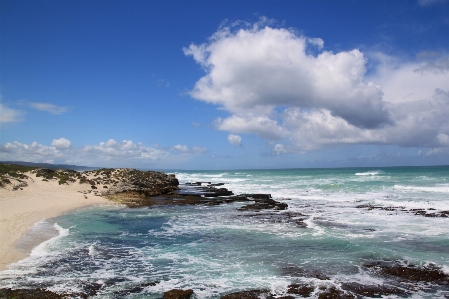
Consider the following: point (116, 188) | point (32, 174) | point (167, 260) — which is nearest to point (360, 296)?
point (167, 260)

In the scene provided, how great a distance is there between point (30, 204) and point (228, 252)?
683 inches

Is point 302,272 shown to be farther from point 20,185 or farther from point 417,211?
point 20,185

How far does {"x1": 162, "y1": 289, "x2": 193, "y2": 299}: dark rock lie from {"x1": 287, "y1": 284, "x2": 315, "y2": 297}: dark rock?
286 centimetres

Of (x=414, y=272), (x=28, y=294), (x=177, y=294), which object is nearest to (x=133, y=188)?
(x=28, y=294)

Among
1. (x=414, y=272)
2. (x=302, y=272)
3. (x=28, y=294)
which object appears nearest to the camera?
(x=28, y=294)

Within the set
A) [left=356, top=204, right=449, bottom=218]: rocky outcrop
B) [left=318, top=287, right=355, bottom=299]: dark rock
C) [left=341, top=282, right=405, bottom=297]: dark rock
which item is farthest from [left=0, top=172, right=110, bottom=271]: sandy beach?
[left=356, top=204, right=449, bottom=218]: rocky outcrop

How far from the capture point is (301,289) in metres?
8.93

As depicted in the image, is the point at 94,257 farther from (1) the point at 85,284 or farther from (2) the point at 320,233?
(2) the point at 320,233

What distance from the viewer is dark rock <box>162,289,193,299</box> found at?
8.41 m

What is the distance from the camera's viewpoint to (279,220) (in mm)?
19656

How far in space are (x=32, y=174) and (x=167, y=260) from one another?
1149 inches

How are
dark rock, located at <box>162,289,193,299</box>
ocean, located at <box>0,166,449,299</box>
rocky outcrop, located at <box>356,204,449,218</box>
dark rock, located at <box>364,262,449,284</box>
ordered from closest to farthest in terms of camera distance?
dark rock, located at <box>162,289,193,299</box> < ocean, located at <box>0,166,449,299</box> < dark rock, located at <box>364,262,449,284</box> < rocky outcrop, located at <box>356,204,449,218</box>

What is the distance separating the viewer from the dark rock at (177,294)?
8.41 metres

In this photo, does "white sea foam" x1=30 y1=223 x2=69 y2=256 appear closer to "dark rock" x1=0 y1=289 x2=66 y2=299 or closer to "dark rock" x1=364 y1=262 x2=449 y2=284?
"dark rock" x1=0 y1=289 x2=66 y2=299
